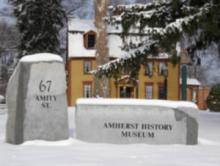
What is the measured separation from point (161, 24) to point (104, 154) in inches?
353

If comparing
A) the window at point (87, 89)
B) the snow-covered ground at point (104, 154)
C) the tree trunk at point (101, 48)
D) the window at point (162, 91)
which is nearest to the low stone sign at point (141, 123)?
the snow-covered ground at point (104, 154)

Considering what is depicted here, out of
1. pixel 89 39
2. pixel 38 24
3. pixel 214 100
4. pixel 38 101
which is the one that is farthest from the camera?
pixel 89 39

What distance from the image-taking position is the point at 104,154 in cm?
999

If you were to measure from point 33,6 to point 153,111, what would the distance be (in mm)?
33716

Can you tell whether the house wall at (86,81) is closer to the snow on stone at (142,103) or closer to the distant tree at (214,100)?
the distant tree at (214,100)

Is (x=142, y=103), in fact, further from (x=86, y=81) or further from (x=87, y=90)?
(x=87, y=90)

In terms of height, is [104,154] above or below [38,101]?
below

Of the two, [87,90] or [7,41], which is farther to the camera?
[7,41]

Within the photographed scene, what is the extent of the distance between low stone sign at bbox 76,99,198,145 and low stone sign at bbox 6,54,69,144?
0.50m

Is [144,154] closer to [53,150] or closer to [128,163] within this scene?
[128,163]

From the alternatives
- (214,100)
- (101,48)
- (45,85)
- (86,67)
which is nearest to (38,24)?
(86,67)

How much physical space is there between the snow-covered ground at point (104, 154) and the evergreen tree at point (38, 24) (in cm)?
3179

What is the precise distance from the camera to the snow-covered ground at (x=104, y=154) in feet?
29.6

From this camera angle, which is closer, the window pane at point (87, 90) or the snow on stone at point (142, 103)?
the snow on stone at point (142, 103)
